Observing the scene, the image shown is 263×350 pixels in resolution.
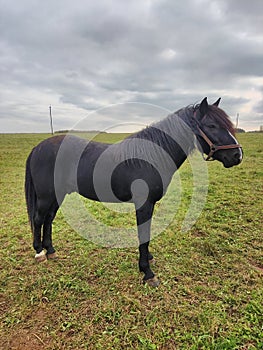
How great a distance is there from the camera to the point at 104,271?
311 cm

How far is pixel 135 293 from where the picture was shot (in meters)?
2.68

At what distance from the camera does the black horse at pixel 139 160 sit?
2729 millimetres

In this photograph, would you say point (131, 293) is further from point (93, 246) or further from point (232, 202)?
point (232, 202)

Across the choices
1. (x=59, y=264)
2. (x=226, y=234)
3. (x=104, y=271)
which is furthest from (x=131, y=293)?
(x=226, y=234)

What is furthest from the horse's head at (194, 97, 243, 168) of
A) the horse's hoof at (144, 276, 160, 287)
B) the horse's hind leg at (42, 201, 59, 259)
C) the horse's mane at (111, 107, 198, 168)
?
the horse's hind leg at (42, 201, 59, 259)

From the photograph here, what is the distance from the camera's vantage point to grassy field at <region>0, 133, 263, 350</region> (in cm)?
208

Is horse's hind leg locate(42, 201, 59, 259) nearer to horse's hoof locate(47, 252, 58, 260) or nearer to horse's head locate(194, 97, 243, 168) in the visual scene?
horse's hoof locate(47, 252, 58, 260)

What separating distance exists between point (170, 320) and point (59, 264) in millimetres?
1796

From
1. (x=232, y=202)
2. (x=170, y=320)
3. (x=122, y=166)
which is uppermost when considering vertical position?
(x=122, y=166)

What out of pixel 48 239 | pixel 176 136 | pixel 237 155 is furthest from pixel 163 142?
pixel 48 239

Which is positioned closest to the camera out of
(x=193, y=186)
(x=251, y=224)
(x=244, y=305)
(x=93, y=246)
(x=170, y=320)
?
(x=170, y=320)

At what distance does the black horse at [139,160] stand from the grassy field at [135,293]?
0.48 meters

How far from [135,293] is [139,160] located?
5.28 feet

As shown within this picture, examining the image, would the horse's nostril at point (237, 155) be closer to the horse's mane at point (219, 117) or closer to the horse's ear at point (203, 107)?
the horse's mane at point (219, 117)
